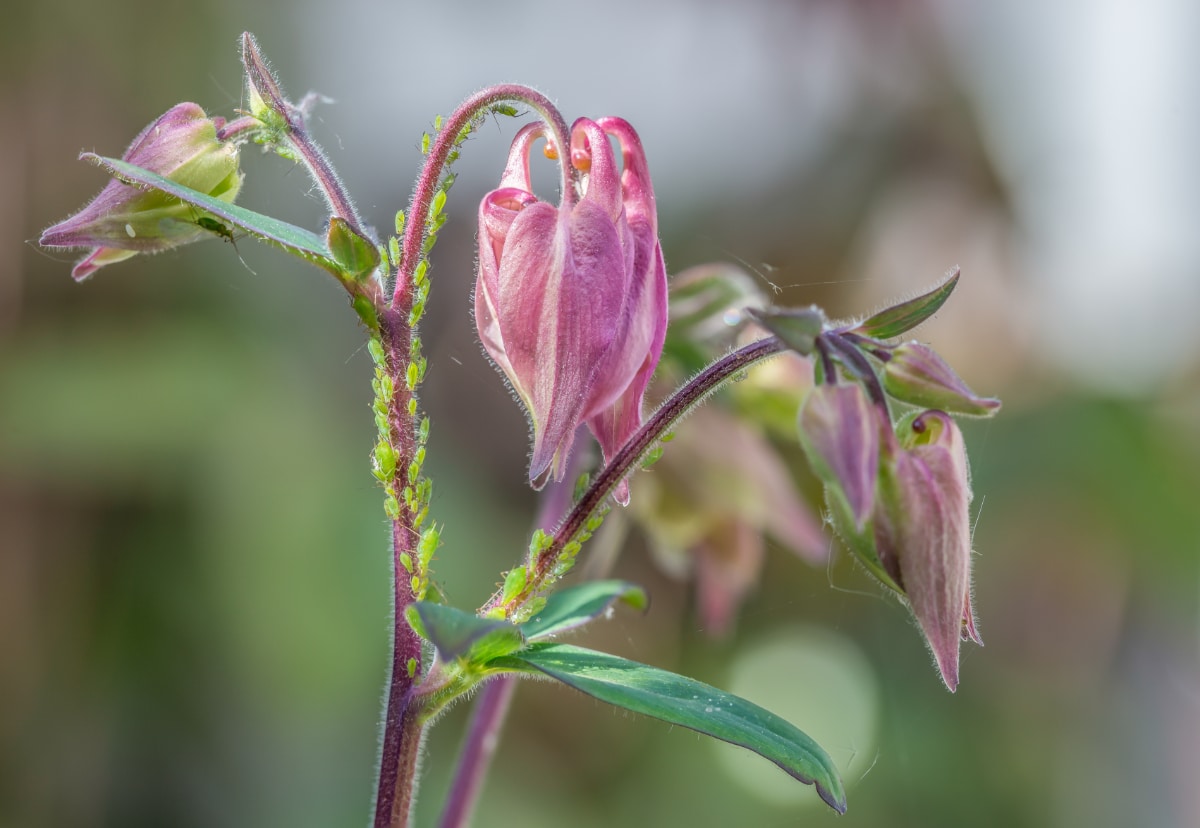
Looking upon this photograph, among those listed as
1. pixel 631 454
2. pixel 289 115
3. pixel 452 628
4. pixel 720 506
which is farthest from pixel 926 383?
pixel 720 506

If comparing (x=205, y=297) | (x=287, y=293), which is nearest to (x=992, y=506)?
(x=287, y=293)

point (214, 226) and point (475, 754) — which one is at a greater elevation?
point (214, 226)

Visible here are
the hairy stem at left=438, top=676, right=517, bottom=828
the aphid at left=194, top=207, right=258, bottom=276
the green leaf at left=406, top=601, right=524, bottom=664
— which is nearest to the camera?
the green leaf at left=406, top=601, right=524, bottom=664

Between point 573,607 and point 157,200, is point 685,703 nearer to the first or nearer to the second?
point 573,607

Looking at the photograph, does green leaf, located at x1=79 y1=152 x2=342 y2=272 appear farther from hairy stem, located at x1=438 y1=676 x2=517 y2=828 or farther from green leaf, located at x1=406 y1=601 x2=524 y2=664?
hairy stem, located at x1=438 y1=676 x2=517 y2=828

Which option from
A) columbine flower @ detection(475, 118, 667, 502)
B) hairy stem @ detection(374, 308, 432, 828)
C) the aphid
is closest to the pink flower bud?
columbine flower @ detection(475, 118, 667, 502)
